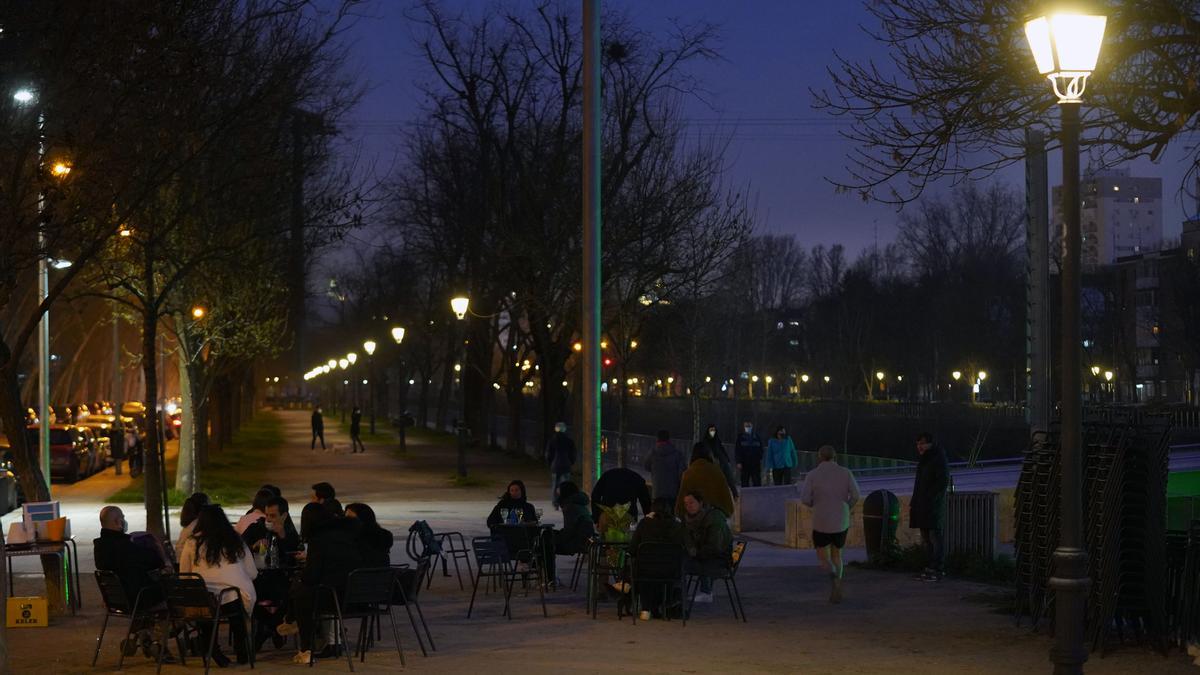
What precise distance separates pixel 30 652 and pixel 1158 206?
475 feet

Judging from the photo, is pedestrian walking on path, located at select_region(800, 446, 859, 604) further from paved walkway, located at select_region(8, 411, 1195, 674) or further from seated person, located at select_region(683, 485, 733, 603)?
seated person, located at select_region(683, 485, 733, 603)

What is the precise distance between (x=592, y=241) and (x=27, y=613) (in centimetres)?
727

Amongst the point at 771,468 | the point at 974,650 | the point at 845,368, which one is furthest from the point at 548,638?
the point at 845,368

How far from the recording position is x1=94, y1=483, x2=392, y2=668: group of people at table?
1252cm

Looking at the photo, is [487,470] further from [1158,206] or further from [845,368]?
[1158,206]

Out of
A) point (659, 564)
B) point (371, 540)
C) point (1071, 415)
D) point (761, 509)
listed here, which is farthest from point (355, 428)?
point (1071, 415)

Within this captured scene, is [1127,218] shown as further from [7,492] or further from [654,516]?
[654,516]

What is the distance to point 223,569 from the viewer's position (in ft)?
41.3

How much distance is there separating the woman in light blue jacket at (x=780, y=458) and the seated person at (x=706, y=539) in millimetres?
16253

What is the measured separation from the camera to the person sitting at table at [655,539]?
14766 millimetres

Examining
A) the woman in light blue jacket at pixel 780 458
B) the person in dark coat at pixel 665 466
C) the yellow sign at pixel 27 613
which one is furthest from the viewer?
the woman in light blue jacket at pixel 780 458

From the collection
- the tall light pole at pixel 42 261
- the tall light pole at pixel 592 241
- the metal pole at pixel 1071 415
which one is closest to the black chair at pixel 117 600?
the tall light pole at pixel 42 261

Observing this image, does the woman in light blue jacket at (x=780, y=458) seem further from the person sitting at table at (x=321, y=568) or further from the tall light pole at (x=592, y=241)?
the person sitting at table at (x=321, y=568)

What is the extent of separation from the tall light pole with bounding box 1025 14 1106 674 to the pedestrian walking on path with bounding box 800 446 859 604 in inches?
289
